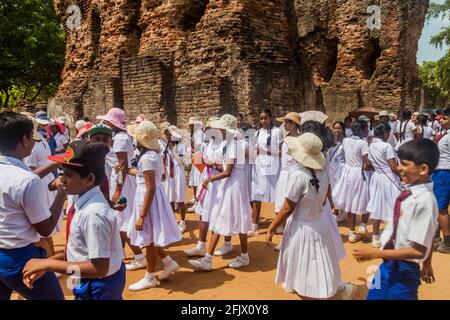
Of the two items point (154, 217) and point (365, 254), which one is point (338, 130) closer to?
point (154, 217)

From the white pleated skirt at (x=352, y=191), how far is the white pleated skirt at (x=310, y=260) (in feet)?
10.9

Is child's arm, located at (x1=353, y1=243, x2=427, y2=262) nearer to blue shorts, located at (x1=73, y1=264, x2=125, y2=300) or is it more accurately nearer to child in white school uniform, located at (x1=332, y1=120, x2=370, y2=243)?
blue shorts, located at (x1=73, y1=264, x2=125, y2=300)

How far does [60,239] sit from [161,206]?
3235 mm

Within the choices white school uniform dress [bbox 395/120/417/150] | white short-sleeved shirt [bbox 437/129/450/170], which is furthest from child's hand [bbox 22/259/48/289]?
white school uniform dress [bbox 395/120/417/150]

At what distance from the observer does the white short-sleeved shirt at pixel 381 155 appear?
18.3 ft

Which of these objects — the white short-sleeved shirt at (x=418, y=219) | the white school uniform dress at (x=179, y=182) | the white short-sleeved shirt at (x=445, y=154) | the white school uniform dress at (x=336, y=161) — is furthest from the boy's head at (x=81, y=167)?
the white school uniform dress at (x=336, y=161)

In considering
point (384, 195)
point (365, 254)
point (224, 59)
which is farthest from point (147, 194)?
point (224, 59)

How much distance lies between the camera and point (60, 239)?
6.68m

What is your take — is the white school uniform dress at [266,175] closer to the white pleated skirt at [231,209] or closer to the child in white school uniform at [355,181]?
the child in white school uniform at [355,181]

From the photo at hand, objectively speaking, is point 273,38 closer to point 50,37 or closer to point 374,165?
point 374,165

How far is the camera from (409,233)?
2342 mm

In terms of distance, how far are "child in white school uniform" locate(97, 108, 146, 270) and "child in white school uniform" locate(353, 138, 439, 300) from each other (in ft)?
10.4

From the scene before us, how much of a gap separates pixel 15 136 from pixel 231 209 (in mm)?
2917

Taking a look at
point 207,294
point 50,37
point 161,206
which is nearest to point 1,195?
point 161,206
